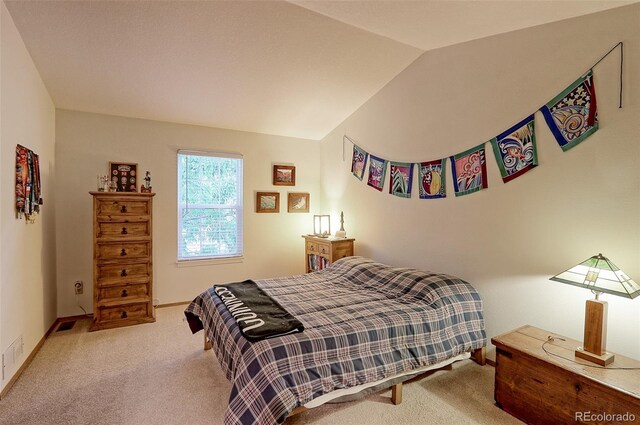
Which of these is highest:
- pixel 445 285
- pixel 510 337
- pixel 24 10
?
pixel 24 10

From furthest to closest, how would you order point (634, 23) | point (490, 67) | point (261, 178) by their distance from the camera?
point (261, 178) < point (490, 67) < point (634, 23)

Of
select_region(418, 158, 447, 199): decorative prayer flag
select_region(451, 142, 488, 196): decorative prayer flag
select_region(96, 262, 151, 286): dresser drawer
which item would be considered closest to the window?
select_region(96, 262, 151, 286): dresser drawer

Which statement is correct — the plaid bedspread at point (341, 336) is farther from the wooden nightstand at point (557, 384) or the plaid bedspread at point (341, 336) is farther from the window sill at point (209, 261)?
the window sill at point (209, 261)

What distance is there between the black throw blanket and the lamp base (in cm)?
156

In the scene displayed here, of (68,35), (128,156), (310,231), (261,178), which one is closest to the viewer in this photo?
(68,35)

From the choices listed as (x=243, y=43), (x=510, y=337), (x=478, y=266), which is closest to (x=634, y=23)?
(x=478, y=266)

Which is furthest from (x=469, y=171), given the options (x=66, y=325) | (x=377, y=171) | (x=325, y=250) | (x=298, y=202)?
(x=66, y=325)

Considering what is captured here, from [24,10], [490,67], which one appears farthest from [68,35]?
[490,67]

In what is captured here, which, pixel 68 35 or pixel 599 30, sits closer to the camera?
pixel 599 30

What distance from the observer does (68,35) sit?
2.28 m

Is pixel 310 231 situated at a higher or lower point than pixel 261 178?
lower

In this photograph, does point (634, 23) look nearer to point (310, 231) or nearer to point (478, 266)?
point (478, 266)

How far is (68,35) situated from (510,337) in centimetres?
377

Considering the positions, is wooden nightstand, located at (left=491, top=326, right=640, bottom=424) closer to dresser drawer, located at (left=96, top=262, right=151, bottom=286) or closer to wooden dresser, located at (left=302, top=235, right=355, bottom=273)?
wooden dresser, located at (left=302, top=235, right=355, bottom=273)
